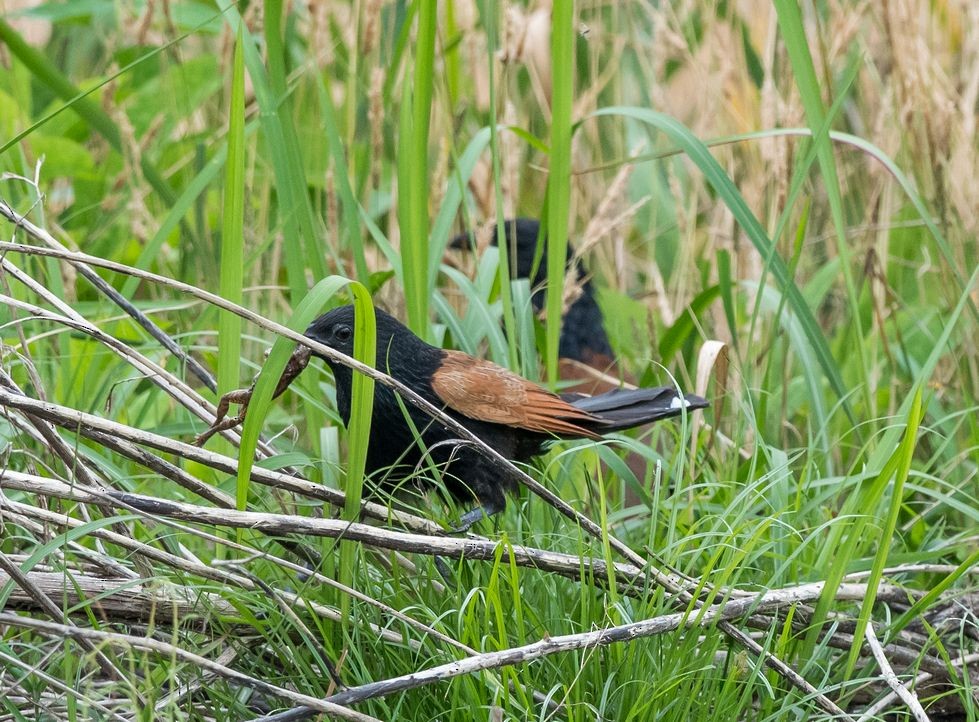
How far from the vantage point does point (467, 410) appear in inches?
94.5

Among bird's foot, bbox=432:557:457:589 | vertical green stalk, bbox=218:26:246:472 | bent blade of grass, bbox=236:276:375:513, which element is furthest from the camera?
bird's foot, bbox=432:557:457:589

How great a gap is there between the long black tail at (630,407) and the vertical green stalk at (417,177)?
1.49ft

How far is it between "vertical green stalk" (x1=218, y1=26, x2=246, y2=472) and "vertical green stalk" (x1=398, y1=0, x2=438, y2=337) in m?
0.41

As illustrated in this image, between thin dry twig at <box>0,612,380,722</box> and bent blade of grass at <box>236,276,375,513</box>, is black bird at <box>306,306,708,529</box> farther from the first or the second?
thin dry twig at <box>0,612,380,722</box>

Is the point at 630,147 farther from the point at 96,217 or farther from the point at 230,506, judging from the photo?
the point at 230,506

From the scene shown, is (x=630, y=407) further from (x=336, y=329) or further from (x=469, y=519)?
(x=336, y=329)

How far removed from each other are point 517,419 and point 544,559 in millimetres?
548

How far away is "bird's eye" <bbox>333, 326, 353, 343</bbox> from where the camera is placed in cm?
233

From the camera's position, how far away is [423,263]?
7.95ft

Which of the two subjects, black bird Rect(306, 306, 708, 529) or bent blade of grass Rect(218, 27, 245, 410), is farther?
black bird Rect(306, 306, 708, 529)

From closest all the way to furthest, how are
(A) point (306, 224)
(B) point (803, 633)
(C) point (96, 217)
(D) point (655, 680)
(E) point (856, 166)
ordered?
(D) point (655, 680) → (B) point (803, 633) → (A) point (306, 224) → (C) point (96, 217) → (E) point (856, 166)

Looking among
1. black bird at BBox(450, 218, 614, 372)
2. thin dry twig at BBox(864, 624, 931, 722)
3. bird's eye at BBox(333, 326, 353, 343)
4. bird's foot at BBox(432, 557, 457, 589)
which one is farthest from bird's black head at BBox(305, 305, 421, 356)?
black bird at BBox(450, 218, 614, 372)

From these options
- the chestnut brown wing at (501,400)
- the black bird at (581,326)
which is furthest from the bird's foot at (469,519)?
the black bird at (581,326)

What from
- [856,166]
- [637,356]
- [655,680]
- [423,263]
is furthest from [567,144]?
[856,166]
